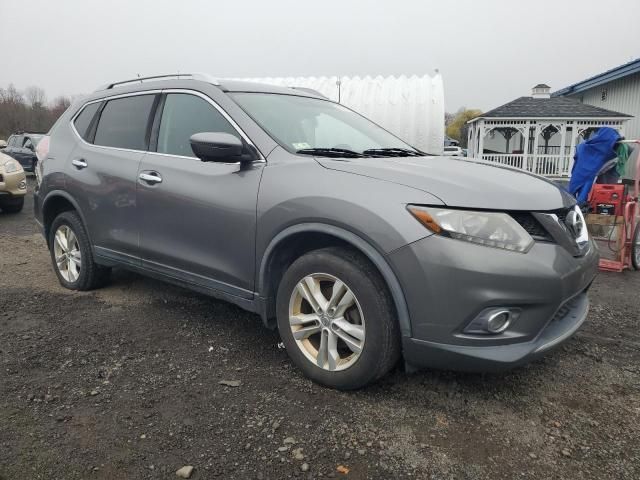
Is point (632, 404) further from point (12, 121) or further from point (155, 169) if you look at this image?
point (12, 121)

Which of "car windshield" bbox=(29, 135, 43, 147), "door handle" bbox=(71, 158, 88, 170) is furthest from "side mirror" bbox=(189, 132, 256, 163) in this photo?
"car windshield" bbox=(29, 135, 43, 147)

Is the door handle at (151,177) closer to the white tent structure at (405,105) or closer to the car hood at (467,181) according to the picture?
the car hood at (467,181)

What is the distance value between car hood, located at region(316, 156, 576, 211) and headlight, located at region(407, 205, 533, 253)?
0.05m

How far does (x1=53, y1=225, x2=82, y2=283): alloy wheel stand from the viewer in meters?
4.47

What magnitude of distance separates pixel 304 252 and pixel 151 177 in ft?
4.39

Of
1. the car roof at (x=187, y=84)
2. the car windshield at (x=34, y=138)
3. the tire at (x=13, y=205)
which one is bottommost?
the tire at (x=13, y=205)

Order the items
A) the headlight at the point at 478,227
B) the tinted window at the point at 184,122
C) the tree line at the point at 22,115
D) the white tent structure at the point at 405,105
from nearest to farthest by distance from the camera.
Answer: the headlight at the point at 478,227, the tinted window at the point at 184,122, the white tent structure at the point at 405,105, the tree line at the point at 22,115

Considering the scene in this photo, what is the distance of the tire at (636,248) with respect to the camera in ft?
18.8

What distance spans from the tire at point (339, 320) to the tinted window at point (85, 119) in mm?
2620

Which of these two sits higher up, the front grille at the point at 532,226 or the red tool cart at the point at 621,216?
the front grille at the point at 532,226

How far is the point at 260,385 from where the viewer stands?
2816mm

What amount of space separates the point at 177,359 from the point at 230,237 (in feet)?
2.83

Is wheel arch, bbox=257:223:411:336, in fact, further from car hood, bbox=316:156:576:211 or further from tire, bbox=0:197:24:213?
tire, bbox=0:197:24:213

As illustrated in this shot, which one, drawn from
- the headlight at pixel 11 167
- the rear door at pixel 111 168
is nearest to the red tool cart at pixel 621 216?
the rear door at pixel 111 168
